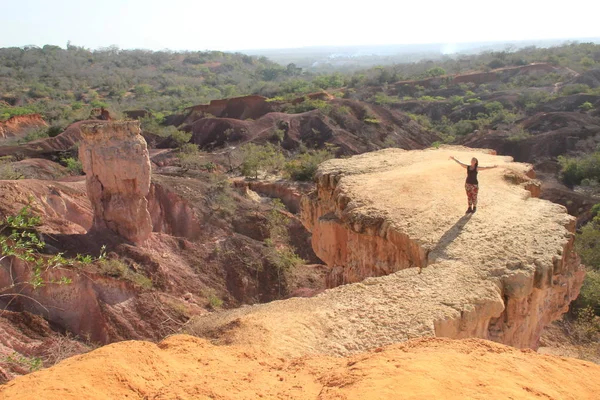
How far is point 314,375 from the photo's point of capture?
4238mm

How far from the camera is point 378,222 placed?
818 centimetres

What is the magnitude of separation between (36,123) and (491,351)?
35431 mm

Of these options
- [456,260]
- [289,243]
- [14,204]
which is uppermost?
[456,260]

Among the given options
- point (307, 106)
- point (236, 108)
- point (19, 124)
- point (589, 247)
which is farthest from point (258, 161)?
point (19, 124)

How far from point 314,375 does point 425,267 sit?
3.00 m

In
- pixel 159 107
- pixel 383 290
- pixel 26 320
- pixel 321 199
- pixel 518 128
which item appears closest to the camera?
pixel 383 290

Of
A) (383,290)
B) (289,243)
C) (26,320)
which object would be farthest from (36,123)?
(383,290)

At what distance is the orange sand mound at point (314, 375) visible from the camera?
3.62 meters

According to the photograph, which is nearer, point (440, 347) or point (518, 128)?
point (440, 347)

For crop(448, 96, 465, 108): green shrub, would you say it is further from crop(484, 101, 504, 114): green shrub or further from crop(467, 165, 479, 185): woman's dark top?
crop(467, 165, 479, 185): woman's dark top

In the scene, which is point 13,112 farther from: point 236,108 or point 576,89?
point 576,89

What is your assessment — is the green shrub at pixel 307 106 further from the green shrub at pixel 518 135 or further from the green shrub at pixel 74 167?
the green shrub at pixel 74 167

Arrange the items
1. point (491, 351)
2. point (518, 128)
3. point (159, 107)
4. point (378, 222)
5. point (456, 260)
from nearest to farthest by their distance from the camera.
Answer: point (491, 351)
point (456, 260)
point (378, 222)
point (518, 128)
point (159, 107)

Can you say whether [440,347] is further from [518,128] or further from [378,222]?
[518,128]
